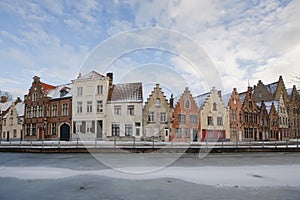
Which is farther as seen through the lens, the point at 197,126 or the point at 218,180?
the point at 197,126

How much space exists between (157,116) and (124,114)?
5.37 meters

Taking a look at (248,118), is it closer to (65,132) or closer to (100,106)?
(100,106)

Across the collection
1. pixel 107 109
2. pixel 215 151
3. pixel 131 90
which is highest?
pixel 131 90

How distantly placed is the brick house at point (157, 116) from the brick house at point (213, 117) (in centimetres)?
738

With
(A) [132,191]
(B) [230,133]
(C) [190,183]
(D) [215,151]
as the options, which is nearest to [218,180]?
(C) [190,183]

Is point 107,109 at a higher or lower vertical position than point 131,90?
lower

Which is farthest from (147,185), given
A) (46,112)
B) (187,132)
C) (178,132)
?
(46,112)

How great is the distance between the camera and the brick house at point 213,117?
160ft

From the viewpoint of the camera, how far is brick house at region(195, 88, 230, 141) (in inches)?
1914

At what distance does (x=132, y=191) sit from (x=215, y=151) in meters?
19.4

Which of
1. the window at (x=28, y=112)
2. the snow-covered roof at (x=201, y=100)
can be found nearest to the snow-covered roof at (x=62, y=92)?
the window at (x=28, y=112)

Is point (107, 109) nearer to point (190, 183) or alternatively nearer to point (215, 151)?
point (215, 151)

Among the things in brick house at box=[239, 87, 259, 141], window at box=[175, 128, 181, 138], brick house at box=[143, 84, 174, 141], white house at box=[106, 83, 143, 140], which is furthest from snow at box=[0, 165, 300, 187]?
brick house at box=[239, 87, 259, 141]

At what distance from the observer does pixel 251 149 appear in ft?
93.1
